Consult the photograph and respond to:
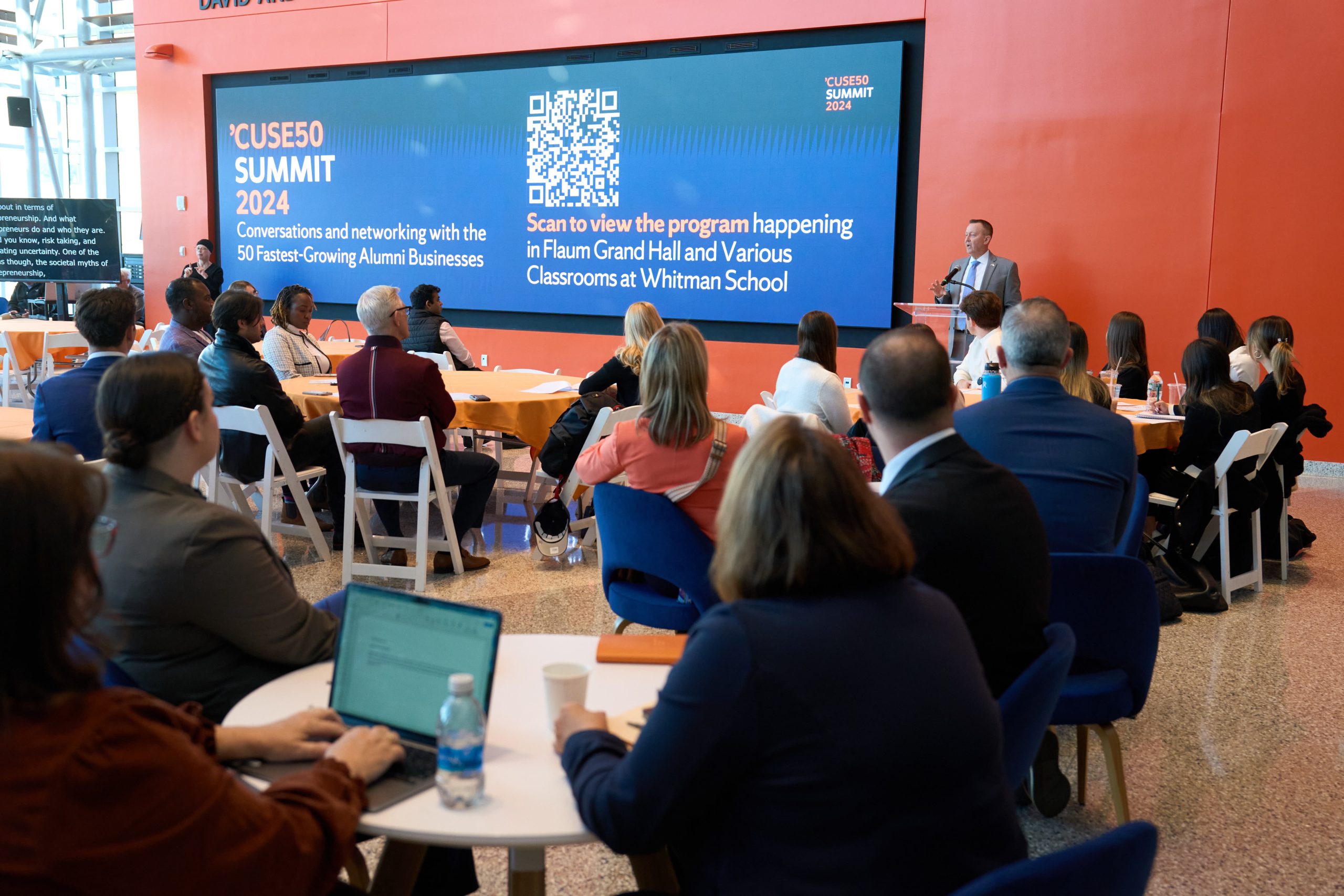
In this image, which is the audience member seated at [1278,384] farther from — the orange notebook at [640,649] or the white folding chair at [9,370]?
the white folding chair at [9,370]

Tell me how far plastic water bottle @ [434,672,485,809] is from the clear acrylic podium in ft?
18.2

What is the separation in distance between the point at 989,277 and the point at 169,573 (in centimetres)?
704

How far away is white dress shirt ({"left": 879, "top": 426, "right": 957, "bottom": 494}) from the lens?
2.13 m

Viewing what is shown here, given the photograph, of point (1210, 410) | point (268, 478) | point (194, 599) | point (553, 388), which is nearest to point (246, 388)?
point (268, 478)

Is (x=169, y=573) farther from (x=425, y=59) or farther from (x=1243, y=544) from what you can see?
(x=425, y=59)

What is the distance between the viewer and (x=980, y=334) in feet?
20.1

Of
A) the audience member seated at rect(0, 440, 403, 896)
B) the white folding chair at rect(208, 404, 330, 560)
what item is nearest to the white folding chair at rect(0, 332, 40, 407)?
the white folding chair at rect(208, 404, 330, 560)

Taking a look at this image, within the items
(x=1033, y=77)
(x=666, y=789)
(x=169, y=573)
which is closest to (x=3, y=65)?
(x=1033, y=77)

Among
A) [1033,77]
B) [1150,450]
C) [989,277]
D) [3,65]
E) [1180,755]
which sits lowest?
[1180,755]

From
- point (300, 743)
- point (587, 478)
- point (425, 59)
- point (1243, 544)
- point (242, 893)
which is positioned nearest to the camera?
point (242, 893)

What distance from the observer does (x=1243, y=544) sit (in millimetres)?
5121

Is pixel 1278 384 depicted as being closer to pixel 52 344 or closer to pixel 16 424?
pixel 16 424

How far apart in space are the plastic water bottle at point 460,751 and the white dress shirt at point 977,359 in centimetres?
487

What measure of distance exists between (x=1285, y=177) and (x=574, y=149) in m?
5.90
